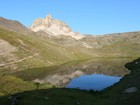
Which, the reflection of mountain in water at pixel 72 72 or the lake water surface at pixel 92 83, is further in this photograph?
the reflection of mountain in water at pixel 72 72

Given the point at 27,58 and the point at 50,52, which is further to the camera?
the point at 50,52

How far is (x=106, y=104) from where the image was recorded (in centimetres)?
3934

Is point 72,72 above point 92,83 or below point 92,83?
above

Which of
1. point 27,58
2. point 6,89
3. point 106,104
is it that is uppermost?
point 27,58

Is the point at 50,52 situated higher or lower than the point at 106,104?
higher

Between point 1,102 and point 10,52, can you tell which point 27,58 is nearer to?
point 10,52

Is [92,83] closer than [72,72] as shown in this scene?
Yes

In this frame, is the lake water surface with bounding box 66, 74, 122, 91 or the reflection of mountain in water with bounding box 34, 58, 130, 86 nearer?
the lake water surface with bounding box 66, 74, 122, 91

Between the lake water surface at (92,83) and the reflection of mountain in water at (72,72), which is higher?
the reflection of mountain in water at (72,72)

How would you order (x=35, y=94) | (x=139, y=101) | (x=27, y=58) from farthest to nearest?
(x=27, y=58), (x=35, y=94), (x=139, y=101)

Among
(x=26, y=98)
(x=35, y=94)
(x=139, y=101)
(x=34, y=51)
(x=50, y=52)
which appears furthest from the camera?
(x=50, y=52)

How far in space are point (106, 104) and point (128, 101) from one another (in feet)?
9.69

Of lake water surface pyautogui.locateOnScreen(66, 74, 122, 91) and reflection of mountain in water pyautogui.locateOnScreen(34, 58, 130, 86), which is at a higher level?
reflection of mountain in water pyautogui.locateOnScreen(34, 58, 130, 86)

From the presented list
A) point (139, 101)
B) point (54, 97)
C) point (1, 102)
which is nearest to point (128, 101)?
point (139, 101)
